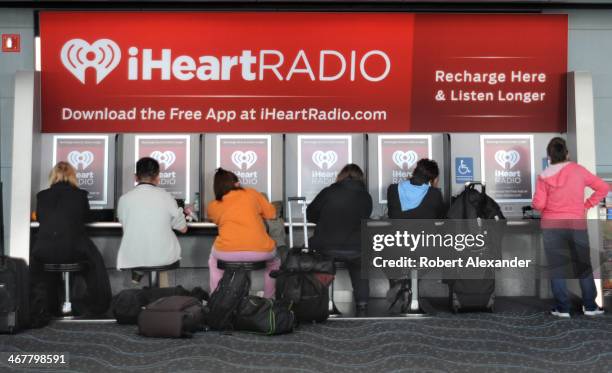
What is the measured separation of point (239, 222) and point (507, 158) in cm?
270

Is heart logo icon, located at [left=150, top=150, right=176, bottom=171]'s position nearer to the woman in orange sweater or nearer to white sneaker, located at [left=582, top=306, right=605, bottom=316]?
the woman in orange sweater

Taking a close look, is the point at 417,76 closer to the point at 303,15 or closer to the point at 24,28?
the point at 303,15

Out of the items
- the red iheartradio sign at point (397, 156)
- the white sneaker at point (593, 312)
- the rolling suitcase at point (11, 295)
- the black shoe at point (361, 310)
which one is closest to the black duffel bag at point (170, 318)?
the rolling suitcase at point (11, 295)

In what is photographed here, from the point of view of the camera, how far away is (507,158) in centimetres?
711

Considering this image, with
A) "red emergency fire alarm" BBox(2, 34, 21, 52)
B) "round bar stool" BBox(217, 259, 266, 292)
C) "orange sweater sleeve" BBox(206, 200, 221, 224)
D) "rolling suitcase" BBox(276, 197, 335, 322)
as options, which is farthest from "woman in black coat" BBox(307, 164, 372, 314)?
"red emergency fire alarm" BBox(2, 34, 21, 52)

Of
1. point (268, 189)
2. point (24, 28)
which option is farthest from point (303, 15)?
point (24, 28)

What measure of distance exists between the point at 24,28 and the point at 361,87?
3029 mm

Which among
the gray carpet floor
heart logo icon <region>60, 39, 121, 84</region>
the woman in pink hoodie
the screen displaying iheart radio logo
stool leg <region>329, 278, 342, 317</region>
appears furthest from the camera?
heart logo icon <region>60, 39, 121, 84</region>

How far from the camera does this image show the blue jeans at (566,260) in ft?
20.0

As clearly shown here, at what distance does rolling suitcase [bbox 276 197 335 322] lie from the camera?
564cm

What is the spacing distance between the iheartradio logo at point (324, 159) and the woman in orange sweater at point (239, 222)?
124 centimetres

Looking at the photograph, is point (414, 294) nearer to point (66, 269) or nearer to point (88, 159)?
point (66, 269)

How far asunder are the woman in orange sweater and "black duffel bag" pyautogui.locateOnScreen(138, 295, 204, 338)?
0.51 m

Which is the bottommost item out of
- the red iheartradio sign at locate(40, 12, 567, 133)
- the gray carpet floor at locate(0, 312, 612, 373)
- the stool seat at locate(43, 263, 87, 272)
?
the gray carpet floor at locate(0, 312, 612, 373)
